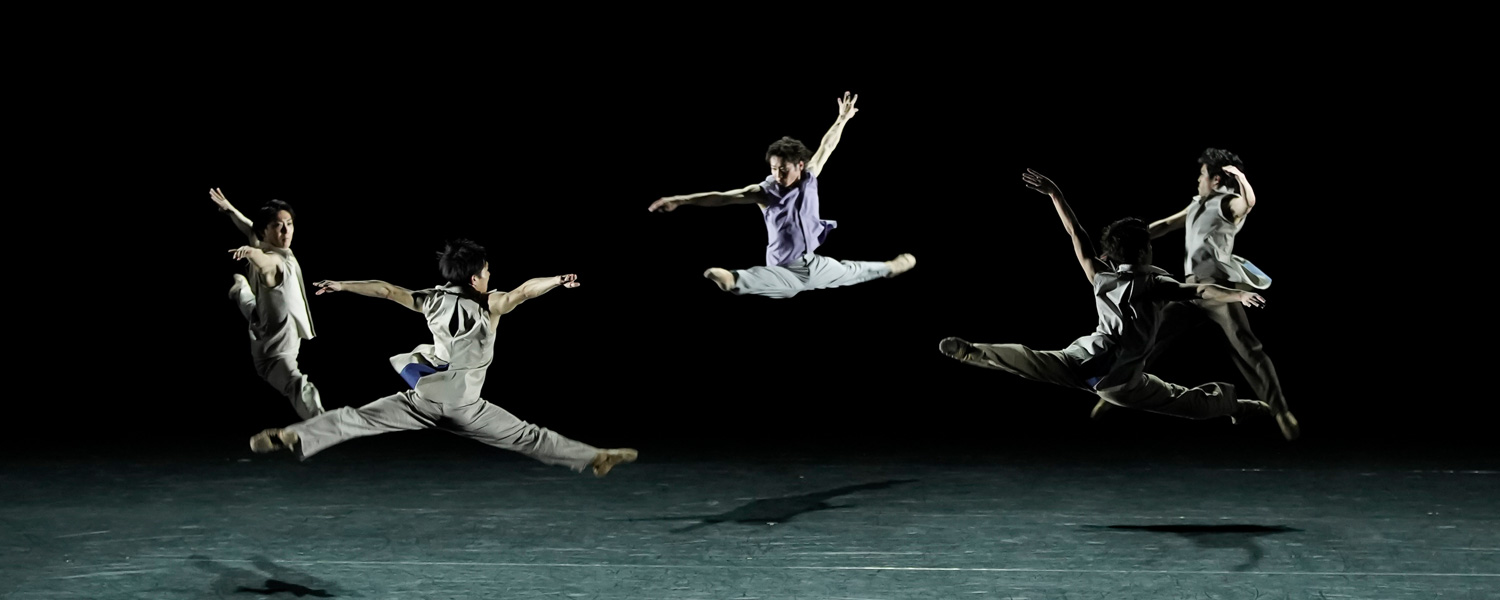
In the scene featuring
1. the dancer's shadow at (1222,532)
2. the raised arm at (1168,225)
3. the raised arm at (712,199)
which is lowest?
the dancer's shadow at (1222,532)

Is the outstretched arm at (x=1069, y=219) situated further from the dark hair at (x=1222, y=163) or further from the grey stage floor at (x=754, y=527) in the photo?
the grey stage floor at (x=754, y=527)

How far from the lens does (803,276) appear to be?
631cm

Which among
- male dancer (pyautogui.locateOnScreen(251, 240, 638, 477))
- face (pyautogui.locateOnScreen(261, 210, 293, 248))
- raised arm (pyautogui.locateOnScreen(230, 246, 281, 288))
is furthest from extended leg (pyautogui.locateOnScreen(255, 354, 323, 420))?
male dancer (pyautogui.locateOnScreen(251, 240, 638, 477))

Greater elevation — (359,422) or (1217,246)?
(1217,246)

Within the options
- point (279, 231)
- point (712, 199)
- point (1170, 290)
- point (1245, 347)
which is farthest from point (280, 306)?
point (1245, 347)

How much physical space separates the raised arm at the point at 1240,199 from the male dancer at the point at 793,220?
1.30 meters

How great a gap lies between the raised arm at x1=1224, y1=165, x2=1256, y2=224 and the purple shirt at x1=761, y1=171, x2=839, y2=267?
1592 millimetres

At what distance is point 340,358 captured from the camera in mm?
11391

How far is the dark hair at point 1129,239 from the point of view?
5816 mm

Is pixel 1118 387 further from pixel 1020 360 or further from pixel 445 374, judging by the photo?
pixel 445 374

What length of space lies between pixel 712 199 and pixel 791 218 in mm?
386

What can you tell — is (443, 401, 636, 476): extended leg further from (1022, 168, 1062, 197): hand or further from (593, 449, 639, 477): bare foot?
(1022, 168, 1062, 197): hand

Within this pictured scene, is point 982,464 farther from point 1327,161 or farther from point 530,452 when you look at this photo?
point 530,452

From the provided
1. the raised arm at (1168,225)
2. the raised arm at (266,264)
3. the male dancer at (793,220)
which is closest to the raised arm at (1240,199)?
the raised arm at (1168,225)
